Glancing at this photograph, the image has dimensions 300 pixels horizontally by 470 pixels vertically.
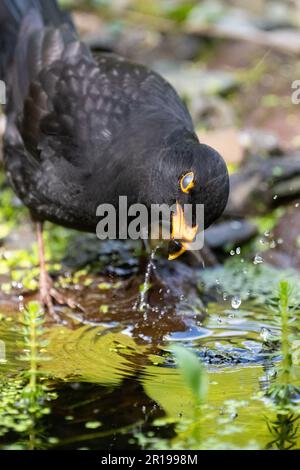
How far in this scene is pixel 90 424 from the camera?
3.70 metres

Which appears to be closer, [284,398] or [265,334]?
[284,398]

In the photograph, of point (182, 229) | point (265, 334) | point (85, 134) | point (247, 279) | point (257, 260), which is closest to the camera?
point (182, 229)

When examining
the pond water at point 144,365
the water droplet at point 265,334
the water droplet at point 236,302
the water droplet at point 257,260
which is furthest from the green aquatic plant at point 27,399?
the water droplet at point 257,260

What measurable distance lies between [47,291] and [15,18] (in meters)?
2.19

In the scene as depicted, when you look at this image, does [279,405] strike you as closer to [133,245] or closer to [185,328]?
[185,328]

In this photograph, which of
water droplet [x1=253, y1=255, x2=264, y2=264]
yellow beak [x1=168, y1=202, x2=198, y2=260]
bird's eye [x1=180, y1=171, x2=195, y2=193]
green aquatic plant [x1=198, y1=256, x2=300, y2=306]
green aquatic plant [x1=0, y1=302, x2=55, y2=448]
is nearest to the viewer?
green aquatic plant [x1=0, y1=302, x2=55, y2=448]

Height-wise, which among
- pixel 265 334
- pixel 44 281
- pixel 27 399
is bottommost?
pixel 27 399

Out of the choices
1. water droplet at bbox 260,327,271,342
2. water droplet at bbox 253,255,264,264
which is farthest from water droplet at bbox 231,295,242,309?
water droplet at bbox 253,255,264,264

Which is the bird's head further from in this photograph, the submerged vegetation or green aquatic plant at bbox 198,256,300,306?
green aquatic plant at bbox 198,256,300,306

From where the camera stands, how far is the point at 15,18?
641 cm

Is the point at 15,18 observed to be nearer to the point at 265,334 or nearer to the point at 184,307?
the point at 184,307

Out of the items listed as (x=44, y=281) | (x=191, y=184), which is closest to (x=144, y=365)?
(x=191, y=184)

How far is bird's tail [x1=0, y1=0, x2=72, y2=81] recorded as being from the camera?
6.35 metres

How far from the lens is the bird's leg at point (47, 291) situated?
5.46m
